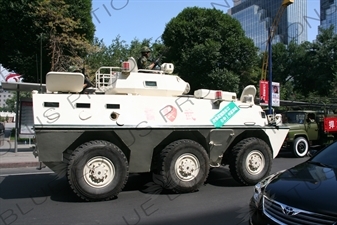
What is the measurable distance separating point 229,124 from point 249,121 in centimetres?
53

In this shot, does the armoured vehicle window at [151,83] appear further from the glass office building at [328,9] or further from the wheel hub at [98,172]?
the glass office building at [328,9]

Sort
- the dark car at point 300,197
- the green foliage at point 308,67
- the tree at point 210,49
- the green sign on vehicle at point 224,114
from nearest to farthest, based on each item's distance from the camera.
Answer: the dark car at point 300,197 → the green sign on vehicle at point 224,114 → the tree at point 210,49 → the green foliage at point 308,67

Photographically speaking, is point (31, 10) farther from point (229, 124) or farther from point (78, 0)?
point (229, 124)

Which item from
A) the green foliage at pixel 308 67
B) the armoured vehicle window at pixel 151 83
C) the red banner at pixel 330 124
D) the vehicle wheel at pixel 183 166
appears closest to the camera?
the vehicle wheel at pixel 183 166

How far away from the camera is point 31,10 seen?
18938 millimetres

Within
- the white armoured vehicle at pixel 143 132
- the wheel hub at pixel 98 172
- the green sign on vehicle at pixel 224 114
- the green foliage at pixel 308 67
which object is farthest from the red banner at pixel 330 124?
the green foliage at pixel 308 67

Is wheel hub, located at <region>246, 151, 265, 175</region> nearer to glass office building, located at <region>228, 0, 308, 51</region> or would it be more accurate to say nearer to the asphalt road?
the asphalt road

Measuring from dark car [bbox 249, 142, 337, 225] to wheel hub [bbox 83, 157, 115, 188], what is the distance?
9.34ft

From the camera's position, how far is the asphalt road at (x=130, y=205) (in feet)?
17.6

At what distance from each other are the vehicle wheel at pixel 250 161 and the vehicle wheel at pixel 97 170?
2327mm

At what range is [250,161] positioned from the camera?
294 inches

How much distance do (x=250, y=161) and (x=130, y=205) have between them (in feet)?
8.98

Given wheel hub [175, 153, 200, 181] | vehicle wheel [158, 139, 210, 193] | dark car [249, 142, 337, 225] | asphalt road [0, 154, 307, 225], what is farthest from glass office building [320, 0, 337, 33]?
dark car [249, 142, 337, 225]

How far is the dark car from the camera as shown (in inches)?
132
